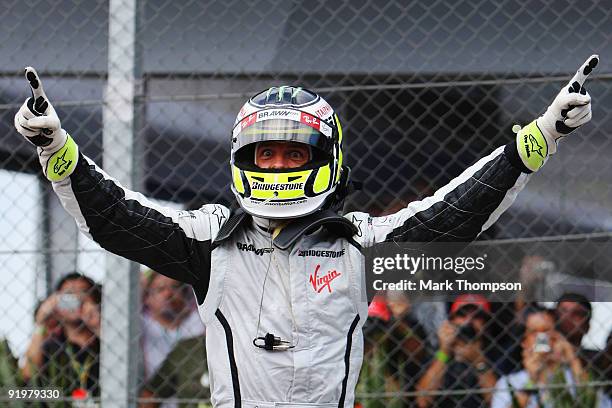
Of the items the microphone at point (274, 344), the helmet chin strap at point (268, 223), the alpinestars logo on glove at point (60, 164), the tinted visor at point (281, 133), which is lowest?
the microphone at point (274, 344)

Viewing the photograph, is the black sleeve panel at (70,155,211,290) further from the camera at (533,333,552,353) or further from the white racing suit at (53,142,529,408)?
the camera at (533,333,552,353)

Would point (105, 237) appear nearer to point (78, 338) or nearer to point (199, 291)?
point (199, 291)

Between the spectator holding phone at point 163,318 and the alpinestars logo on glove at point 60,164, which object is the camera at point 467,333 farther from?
the alpinestars logo on glove at point 60,164

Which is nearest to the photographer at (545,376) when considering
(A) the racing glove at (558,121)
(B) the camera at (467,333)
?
(B) the camera at (467,333)

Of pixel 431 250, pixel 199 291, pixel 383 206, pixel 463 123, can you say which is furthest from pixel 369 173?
pixel 199 291

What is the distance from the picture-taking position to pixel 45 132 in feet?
7.66

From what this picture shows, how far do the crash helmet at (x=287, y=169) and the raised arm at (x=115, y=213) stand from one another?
0.16 metres

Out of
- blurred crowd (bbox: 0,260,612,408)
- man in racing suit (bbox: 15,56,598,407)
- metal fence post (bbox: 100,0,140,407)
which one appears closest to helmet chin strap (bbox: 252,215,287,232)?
man in racing suit (bbox: 15,56,598,407)

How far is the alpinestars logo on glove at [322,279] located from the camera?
248 cm

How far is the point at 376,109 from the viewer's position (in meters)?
4.00

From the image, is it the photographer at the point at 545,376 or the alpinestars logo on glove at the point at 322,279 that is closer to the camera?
the alpinestars logo on glove at the point at 322,279

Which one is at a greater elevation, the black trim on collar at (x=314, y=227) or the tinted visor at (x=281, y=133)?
the tinted visor at (x=281, y=133)

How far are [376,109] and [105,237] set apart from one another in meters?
1.76

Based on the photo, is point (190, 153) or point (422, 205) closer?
point (422, 205)
